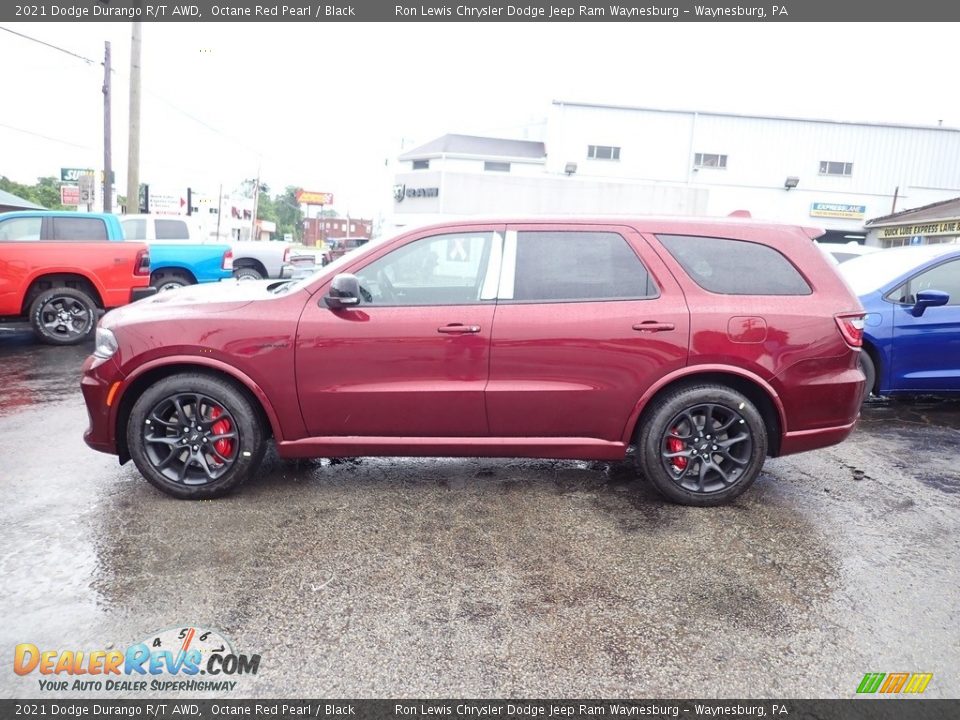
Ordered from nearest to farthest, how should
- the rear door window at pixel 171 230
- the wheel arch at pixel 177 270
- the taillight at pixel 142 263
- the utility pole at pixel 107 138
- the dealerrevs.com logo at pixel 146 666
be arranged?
the dealerrevs.com logo at pixel 146 666 < the taillight at pixel 142 263 < the wheel arch at pixel 177 270 < the rear door window at pixel 171 230 < the utility pole at pixel 107 138

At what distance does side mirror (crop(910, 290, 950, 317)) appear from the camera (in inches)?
229

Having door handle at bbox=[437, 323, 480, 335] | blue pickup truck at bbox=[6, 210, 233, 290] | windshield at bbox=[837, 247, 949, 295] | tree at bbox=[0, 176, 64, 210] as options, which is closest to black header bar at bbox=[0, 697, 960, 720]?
door handle at bbox=[437, 323, 480, 335]

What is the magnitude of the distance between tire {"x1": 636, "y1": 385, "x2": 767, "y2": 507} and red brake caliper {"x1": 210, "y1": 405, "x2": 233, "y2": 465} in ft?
8.18

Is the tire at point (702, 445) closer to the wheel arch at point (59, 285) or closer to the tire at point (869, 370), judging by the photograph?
the tire at point (869, 370)

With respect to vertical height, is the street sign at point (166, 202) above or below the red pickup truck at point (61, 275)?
above

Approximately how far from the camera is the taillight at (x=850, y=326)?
394cm

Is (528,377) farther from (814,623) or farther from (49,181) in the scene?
(49,181)

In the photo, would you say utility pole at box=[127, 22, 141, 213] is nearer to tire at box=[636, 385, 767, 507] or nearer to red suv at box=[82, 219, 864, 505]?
red suv at box=[82, 219, 864, 505]

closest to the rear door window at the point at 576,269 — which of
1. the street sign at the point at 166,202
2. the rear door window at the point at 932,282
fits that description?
the rear door window at the point at 932,282

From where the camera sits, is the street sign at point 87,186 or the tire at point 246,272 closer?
the tire at point 246,272

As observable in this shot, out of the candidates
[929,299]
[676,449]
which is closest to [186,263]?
[676,449]

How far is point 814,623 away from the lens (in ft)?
9.48

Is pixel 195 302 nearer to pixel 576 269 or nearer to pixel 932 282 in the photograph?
pixel 576 269

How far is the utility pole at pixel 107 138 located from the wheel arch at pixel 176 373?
1940 centimetres
